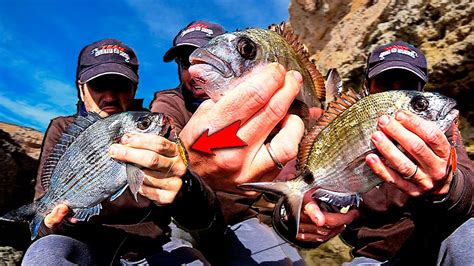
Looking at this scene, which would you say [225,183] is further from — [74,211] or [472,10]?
[472,10]

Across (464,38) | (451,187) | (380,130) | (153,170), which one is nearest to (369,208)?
(451,187)

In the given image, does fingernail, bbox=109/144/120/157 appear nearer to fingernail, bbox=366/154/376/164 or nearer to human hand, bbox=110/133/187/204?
human hand, bbox=110/133/187/204

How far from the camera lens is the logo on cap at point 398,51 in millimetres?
3668

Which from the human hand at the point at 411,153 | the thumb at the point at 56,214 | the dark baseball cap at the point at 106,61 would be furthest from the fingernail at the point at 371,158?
the dark baseball cap at the point at 106,61

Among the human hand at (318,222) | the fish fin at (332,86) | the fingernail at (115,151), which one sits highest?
the fish fin at (332,86)

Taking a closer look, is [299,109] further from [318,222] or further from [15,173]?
[15,173]

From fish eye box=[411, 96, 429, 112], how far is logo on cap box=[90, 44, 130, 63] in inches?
99.5

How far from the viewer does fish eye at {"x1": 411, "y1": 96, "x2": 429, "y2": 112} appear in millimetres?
1854

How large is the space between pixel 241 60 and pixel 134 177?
0.63m

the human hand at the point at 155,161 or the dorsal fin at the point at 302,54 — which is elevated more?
the dorsal fin at the point at 302,54

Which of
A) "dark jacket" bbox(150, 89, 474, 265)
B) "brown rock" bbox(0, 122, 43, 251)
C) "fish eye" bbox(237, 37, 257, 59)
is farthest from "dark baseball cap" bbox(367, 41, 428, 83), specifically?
"brown rock" bbox(0, 122, 43, 251)

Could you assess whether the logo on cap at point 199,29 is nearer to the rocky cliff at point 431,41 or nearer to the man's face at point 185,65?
the man's face at point 185,65

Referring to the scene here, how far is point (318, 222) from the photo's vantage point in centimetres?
209

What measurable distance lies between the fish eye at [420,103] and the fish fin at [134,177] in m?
1.15
